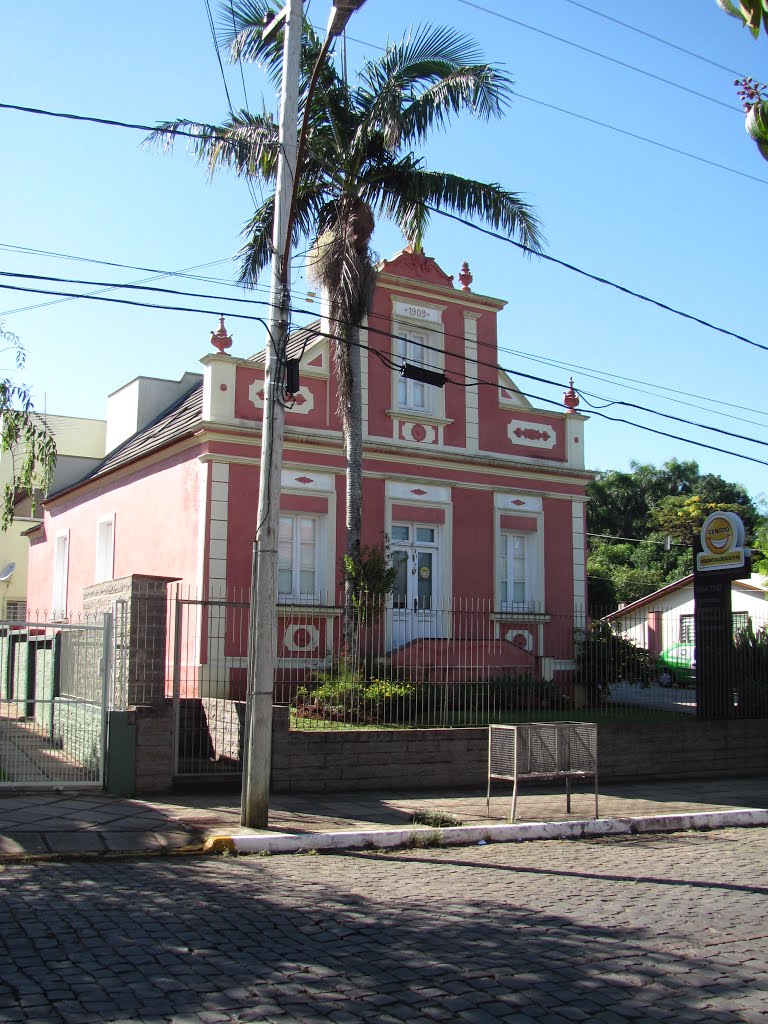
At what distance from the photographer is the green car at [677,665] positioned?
15.9m

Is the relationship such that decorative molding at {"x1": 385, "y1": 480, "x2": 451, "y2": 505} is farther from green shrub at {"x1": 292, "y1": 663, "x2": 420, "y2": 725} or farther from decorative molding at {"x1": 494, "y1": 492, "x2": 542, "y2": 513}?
green shrub at {"x1": 292, "y1": 663, "x2": 420, "y2": 725}

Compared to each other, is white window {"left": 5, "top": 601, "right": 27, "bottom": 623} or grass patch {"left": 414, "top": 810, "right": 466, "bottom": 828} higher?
white window {"left": 5, "top": 601, "right": 27, "bottom": 623}

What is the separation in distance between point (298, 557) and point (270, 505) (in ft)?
26.3

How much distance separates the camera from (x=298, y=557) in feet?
59.8

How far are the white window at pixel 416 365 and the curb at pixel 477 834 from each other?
10.6 meters

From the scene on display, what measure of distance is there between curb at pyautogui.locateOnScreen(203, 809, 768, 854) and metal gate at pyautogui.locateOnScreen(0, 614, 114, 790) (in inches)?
116

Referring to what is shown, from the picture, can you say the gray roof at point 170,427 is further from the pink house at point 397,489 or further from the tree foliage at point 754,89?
the tree foliage at point 754,89

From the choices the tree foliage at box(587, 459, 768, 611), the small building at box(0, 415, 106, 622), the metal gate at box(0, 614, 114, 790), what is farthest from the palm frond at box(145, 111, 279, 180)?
the tree foliage at box(587, 459, 768, 611)

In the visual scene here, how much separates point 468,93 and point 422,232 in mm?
2293

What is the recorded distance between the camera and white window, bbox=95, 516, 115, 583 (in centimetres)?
2147

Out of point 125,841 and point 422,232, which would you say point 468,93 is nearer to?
point 422,232

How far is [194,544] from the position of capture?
17.6 meters

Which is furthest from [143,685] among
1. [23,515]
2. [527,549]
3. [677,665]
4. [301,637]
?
[23,515]

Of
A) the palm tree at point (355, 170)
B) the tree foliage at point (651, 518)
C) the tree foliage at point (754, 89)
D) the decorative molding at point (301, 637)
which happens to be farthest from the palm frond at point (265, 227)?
the tree foliage at point (651, 518)
